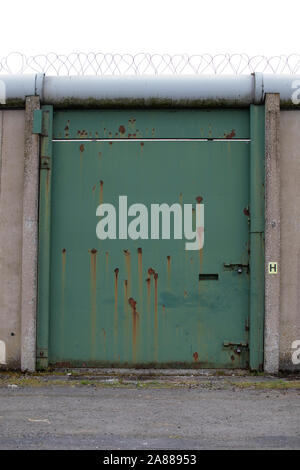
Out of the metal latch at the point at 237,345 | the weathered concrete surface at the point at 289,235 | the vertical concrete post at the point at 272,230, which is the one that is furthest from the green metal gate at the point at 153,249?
the weathered concrete surface at the point at 289,235

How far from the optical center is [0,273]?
7898 mm

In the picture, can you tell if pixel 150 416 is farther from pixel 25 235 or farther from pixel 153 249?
pixel 25 235

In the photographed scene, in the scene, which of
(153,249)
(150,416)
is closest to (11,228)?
(153,249)

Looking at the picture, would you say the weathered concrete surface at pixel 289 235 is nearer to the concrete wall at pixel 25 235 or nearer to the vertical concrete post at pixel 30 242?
the concrete wall at pixel 25 235

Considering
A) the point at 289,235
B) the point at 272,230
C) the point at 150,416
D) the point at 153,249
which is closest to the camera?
the point at 150,416

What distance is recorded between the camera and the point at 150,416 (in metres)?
5.54

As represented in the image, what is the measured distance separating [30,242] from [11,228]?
35 cm

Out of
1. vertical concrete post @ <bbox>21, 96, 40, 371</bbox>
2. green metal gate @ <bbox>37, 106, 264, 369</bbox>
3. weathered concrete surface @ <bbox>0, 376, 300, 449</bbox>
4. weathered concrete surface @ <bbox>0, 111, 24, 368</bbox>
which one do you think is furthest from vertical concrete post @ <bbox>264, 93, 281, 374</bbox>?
weathered concrete surface @ <bbox>0, 111, 24, 368</bbox>

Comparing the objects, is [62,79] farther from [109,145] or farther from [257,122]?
[257,122]

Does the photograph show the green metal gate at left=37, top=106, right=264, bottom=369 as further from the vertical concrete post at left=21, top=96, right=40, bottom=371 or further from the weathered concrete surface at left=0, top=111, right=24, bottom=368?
the weathered concrete surface at left=0, top=111, right=24, bottom=368

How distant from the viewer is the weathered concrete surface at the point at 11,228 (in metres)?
7.82

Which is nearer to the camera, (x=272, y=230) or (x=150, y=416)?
(x=150, y=416)

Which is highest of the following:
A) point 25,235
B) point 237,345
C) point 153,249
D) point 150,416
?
point 25,235
